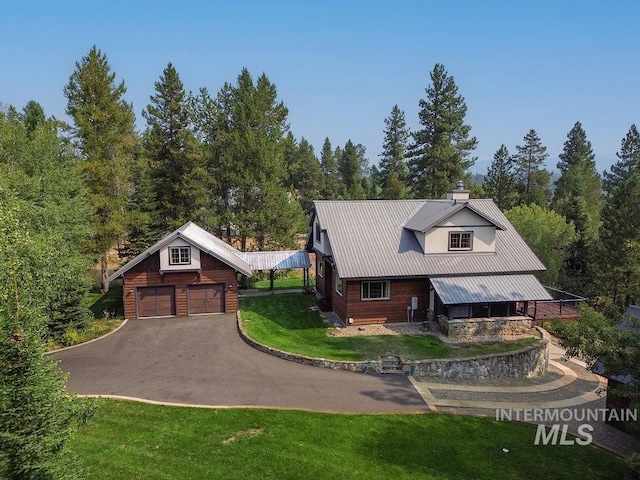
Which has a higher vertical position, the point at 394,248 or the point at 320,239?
the point at 320,239

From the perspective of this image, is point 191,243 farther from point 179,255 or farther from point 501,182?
point 501,182

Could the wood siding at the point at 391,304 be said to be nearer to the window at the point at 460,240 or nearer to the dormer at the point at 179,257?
the window at the point at 460,240

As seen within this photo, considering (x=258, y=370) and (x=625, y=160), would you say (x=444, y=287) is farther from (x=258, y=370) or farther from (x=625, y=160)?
(x=625, y=160)

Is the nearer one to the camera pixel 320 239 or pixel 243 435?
pixel 243 435

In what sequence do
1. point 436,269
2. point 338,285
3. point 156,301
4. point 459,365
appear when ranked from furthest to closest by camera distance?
point 156,301
point 338,285
point 436,269
point 459,365

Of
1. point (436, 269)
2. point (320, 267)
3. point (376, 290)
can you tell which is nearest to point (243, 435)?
point (376, 290)

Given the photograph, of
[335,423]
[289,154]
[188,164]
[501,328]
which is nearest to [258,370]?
[335,423]

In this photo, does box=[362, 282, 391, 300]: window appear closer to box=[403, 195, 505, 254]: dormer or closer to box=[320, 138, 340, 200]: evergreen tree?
box=[403, 195, 505, 254]: dormer

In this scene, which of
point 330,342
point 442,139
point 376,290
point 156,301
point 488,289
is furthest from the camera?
point 442,139
